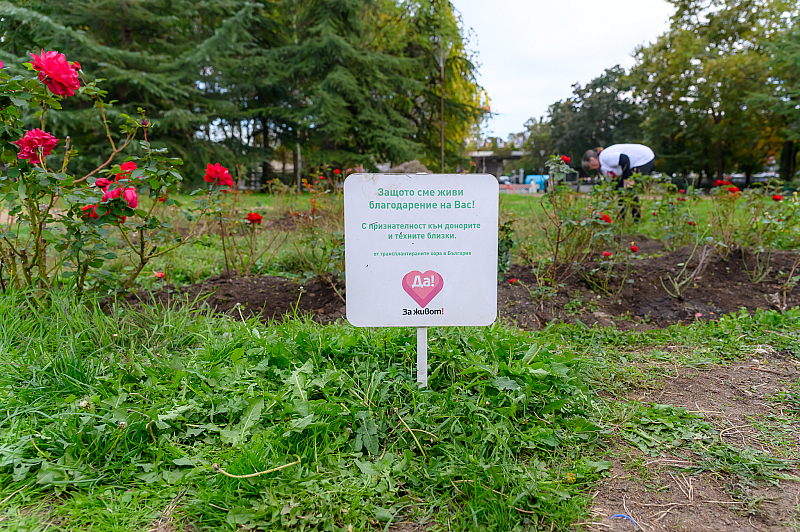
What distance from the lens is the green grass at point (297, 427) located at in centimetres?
158

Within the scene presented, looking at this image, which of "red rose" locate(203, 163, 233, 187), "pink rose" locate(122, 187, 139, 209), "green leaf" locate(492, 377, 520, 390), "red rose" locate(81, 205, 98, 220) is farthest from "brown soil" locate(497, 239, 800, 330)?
"red rose" locate(81, 205, 98, 220)

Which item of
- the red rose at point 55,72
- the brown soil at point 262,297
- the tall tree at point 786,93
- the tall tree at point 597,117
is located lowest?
the brown soil at point 262,297

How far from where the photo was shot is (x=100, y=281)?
3.06 metres

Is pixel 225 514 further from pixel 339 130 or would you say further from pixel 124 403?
pixel 339 130

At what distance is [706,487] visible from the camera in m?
1.74

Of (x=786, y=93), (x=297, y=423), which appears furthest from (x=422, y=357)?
(x=786, y=93)

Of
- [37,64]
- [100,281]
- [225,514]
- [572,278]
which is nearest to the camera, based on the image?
[225,514]

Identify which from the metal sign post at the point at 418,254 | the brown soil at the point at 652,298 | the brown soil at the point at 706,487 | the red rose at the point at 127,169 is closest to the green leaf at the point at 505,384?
the metal sign post at the point at 418,254

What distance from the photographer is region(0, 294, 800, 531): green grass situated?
158 cm

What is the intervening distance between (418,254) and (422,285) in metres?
0.14

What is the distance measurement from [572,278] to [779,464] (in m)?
2.61

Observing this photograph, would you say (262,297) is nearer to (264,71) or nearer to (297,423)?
(297,423)

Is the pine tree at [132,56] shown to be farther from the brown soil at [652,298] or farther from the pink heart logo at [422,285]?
the pink heart logo at [422,285]

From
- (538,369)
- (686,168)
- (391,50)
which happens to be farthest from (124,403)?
(686,168)
